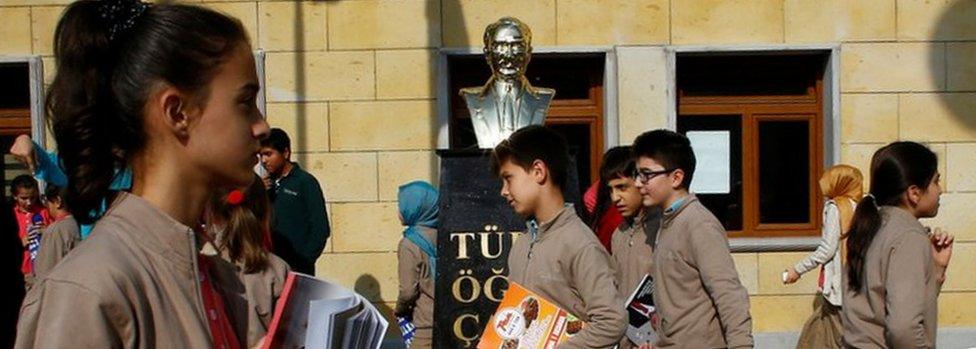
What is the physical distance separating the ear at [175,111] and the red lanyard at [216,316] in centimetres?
18

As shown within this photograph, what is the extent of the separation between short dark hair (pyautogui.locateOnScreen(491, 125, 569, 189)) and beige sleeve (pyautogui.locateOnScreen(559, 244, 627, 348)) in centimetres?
48

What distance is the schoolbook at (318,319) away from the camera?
1.83m

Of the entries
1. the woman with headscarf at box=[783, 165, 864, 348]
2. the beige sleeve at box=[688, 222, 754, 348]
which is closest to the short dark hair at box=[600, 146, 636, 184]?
the beige sleeve at box=[688, 222, 754, 348]

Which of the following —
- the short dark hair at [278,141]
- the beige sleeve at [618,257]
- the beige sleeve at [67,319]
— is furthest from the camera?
the short dark hair at [278,141]

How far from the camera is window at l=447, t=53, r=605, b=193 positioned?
32.3 feet

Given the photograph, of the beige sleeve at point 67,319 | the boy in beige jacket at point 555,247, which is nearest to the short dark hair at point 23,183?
the boy in beige jacket at point 555,247

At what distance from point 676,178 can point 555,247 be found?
2.68 ft

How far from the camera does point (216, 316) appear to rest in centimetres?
176

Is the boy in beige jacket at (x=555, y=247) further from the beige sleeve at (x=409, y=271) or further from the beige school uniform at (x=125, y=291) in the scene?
the beige school uniform at (x=125, y=291)

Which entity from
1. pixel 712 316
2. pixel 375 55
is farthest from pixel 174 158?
pixel 375 55

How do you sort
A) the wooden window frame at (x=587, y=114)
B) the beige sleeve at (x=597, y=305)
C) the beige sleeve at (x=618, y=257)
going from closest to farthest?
the beige sleeve at (x=597, y=305) < the beige sleeve at (x=618, y=257) < the wooden window frame at (x=587, y=114)

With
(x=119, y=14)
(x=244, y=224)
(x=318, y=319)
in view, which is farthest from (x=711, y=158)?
(x=119, y=14)

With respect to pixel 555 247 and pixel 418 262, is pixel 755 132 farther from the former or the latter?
pixel 555 247

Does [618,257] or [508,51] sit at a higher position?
[508,51]
